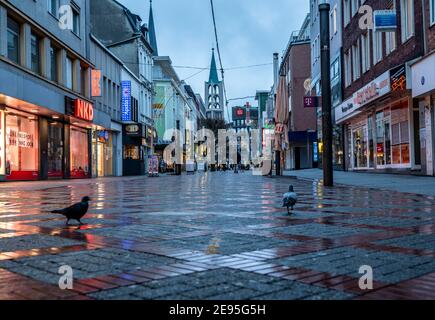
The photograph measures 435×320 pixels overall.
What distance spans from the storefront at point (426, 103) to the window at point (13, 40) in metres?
16.6

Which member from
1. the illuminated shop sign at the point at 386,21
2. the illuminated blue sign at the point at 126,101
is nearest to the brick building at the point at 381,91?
the illuminated shop sign at the point at 386,21

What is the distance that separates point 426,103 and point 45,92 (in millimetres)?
16905

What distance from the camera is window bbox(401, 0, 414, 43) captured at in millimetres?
19844

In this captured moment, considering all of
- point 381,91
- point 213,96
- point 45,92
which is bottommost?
point 381,91

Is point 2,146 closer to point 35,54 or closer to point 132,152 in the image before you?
point 35,54

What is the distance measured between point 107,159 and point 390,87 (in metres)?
25.4

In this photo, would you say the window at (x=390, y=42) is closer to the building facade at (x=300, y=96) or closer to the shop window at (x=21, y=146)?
the shop window at (x=21, y=146)

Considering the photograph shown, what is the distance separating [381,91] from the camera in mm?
22625

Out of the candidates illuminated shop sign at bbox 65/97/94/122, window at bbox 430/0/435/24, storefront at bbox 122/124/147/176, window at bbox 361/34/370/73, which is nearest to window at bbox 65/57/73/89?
illuminated shop sign at bbox 65/97/94/122

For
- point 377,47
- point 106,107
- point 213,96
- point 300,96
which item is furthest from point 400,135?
point 213,96

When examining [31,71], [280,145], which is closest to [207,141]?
[280,145]

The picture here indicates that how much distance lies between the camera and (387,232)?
18.2 ft

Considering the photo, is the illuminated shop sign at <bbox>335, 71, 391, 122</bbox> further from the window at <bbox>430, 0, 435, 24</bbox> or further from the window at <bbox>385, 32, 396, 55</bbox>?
the window at <bbox>430, 0, 435, 24</bbox>
